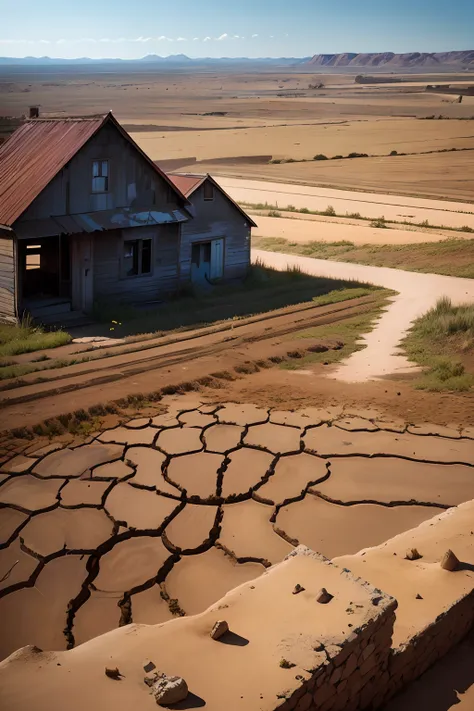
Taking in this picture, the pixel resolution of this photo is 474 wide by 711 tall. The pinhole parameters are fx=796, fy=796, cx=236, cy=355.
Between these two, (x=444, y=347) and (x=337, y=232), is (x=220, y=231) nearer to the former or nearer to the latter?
(x=444, y=347)

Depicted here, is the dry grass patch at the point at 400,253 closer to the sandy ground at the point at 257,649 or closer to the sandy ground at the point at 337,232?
the sandy ground at the point at 337,232

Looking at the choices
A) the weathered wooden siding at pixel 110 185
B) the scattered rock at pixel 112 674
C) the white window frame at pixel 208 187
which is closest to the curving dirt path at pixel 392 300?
the white window frame at pixel 208 187

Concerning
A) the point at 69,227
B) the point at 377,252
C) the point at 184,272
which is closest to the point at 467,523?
the point at 69,227

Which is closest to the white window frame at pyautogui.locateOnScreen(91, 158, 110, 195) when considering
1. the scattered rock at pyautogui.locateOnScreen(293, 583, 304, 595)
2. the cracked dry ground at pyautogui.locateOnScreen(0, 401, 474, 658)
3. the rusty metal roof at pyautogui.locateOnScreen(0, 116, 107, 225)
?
the rusty metal roof at pyautogui.locateOnScreen(0, 116, 107, 225)

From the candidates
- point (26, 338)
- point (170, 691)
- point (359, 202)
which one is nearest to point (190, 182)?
point (26, 338)

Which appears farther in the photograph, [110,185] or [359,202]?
[359,202]

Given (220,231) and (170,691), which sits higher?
(220,231)
